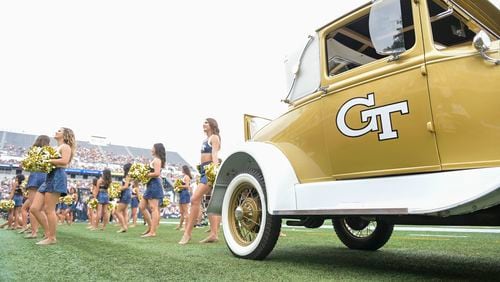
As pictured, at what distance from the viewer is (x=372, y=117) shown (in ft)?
9.65

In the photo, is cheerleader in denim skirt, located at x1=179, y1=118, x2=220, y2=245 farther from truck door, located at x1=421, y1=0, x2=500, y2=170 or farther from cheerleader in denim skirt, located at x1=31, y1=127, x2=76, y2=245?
truck door, located at x1=421, y1=0, x2=500, y2=170

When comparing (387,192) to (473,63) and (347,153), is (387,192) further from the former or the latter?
(473,63)

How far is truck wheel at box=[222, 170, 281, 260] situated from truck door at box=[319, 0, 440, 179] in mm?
852

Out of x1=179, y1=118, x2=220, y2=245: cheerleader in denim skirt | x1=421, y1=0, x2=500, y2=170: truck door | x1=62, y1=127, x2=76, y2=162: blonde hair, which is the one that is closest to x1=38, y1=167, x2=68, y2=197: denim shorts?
x1=62, y1=127, x2=76, y2=162: blonde hair

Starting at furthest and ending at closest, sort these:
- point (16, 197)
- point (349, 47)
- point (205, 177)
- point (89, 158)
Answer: point (89, 158) < point (16, 197) < point (205, 177) < point (349, 47)

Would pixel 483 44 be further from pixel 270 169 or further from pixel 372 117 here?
pixel 270 169

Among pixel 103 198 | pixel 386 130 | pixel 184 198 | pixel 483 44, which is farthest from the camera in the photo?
pixel 103 198

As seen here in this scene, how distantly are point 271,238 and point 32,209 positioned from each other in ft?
12.8

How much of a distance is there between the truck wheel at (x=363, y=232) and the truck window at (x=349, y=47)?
6.38 ft

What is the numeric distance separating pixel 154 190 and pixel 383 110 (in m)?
5.55

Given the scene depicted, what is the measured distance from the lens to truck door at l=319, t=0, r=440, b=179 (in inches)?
106

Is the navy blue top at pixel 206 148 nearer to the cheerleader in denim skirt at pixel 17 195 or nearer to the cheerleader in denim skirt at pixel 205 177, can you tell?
the cheerleader in denim skirt at pixel 205 177

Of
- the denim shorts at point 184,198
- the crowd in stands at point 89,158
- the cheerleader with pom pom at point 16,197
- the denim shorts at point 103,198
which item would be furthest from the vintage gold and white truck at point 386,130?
the crowd in stands at point 89,158

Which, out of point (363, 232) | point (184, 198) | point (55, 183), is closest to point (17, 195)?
point (184, 198)
